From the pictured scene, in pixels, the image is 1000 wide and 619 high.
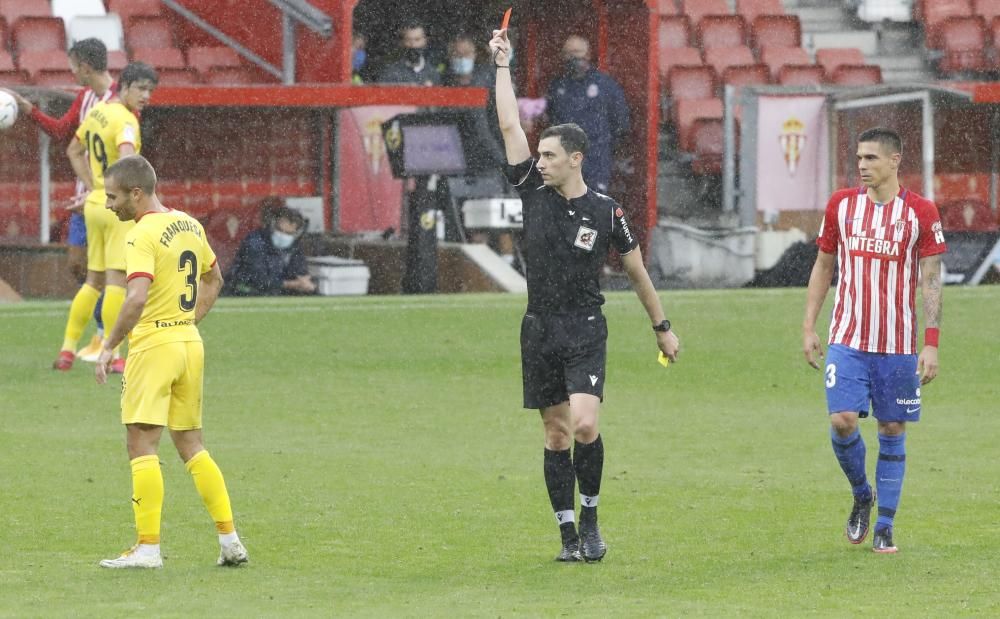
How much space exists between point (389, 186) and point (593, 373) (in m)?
17.0

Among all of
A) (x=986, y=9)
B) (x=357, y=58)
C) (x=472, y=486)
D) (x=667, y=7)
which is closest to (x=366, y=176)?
(x=357, y=58)

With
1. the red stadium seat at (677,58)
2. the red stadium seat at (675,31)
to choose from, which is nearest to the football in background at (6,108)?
the red stadium seat at (677,58)

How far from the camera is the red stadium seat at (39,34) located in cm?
2462

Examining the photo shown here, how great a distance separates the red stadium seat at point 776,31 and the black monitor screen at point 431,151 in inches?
342

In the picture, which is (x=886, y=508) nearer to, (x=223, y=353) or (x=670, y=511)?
(x=670, y=511)

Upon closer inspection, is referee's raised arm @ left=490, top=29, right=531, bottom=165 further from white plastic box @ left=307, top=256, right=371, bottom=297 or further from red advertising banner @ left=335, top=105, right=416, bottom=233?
red advertising banner @ left=335, top=105, right=416, bottom=233

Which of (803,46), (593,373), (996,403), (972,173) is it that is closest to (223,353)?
(996,403)

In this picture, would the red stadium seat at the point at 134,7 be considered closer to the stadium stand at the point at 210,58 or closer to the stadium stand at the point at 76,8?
the stadium stand at the point at 76,8

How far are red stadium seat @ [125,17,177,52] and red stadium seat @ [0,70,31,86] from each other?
5.94ft

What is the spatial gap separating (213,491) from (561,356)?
1.49 m

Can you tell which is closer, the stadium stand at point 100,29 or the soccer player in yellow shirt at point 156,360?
the soccer player in yellow shirt at point 156,360

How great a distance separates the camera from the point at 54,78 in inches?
933

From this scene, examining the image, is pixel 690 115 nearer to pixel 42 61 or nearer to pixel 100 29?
pixel 100 29

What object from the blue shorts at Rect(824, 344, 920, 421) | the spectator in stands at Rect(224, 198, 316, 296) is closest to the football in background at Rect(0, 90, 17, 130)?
the spectator in stands at Rect(224, 198, 316, 296)
